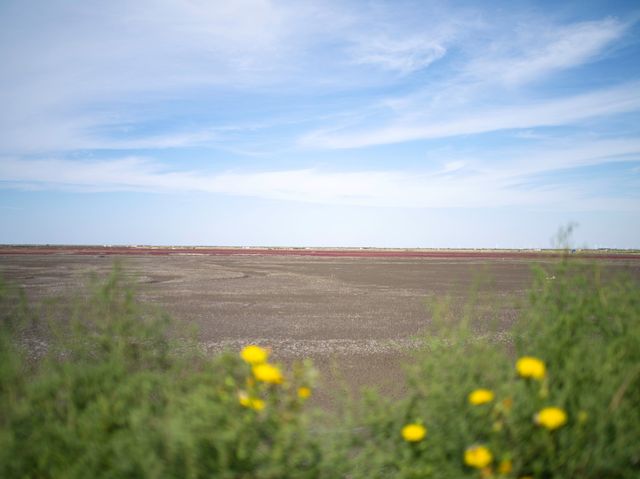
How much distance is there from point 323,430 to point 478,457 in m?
0.79

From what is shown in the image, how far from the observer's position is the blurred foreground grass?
78.3 inches

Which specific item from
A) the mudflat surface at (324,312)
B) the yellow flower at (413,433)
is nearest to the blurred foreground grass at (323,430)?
the yellow flower at (413,433)

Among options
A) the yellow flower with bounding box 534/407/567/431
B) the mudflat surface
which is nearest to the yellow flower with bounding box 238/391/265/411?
the mudflat surface

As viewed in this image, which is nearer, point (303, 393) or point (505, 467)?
point (505, 467)

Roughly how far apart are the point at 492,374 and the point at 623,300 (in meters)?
1.40

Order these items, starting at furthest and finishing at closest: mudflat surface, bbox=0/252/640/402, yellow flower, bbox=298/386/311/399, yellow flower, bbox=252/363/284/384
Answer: mudflat surface, bbox=0/252/640/402 → yellow flower, bbox=298/386/311/399 → yellow flower, bbox=252/363/284/384

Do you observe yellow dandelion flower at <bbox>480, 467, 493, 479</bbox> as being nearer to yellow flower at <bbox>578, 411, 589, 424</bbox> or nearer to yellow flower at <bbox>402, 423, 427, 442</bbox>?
yellow flower at <bbox>402, 423, 427, 442</bbox>

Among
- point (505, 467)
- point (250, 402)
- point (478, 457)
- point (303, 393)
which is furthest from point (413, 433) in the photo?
point (250, 402)

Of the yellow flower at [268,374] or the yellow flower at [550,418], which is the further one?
the yellow flower at [268,374]

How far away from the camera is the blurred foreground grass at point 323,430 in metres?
1.99

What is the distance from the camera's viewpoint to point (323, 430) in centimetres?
237

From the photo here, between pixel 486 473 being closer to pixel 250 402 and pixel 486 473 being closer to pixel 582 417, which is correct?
pixel 582 417

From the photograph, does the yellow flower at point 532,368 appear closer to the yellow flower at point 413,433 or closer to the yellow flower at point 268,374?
the yellow flower at point 413,433

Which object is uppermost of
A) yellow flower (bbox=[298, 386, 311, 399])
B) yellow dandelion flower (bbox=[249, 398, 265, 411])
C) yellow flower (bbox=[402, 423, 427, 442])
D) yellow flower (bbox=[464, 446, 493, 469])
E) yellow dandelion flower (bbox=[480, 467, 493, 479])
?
yellow flower (bbox=[298, 386, 311, 399])
